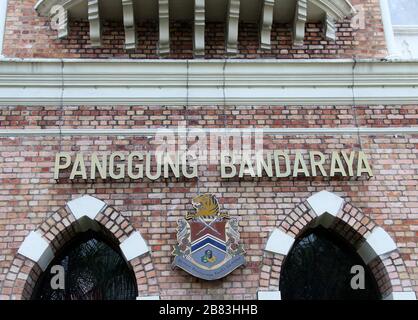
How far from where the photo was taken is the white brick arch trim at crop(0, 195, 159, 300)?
791 centimetres

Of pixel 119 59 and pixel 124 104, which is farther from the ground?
pixel 119 59

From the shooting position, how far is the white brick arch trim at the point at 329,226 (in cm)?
797

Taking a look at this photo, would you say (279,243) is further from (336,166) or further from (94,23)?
(94,23)

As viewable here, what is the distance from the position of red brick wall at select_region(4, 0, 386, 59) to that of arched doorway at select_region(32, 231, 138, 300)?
2607mm

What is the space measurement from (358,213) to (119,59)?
380 cm

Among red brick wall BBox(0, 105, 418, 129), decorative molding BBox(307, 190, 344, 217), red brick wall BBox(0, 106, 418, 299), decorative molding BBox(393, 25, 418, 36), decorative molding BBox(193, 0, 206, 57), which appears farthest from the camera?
decorative molding BBox(393, 25, 418, 36)

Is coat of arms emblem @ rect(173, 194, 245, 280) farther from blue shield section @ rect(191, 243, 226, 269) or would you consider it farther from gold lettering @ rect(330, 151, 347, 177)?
gold lettering @ rect(330, 151, 347, 177)

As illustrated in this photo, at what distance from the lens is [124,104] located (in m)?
8.80

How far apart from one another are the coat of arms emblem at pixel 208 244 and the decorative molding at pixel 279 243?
0.36 meters

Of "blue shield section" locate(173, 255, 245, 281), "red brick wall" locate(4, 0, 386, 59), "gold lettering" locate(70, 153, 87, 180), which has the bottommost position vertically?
"blue shield section" locate(173, 255, 245, 281)

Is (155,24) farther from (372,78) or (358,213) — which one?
(358,213)

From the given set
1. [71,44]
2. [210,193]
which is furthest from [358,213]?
[71,44]

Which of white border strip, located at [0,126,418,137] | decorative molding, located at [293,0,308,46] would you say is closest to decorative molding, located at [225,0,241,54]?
decorative molding, located at [293,0,308,46]

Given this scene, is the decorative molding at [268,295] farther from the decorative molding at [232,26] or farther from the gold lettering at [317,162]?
the decorative molding at [232,26]
